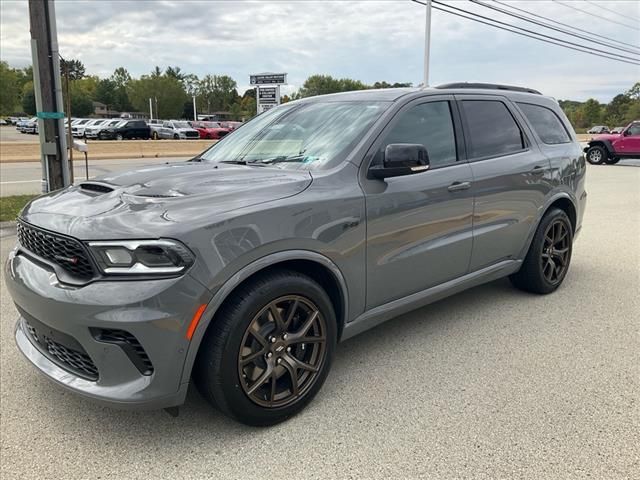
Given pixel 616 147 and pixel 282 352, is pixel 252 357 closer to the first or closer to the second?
pixel 282 352

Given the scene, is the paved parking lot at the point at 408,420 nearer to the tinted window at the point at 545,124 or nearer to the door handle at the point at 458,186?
the door handle at the point at 458,186

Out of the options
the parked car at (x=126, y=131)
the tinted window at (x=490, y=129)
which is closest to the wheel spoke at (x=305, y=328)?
the tinted window at (x=490, y=129)

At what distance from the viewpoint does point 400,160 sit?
3.02 metres

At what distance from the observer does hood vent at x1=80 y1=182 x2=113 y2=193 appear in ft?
9.57

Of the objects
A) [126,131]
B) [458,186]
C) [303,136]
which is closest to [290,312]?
[303,136]

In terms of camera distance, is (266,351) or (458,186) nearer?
(266,351)

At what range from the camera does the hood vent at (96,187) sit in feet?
9.57

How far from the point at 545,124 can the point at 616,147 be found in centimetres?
2011

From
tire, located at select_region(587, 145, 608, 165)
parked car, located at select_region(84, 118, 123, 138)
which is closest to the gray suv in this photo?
tire, located at select_region(587, 145, 608, 165)

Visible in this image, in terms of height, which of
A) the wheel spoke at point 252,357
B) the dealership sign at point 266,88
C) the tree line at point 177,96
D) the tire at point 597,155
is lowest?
the wheel spoke at point 252,357

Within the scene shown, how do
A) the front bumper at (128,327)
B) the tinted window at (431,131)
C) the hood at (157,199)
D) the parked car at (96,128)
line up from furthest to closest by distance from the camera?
the parked car at (96,128) < the tinted window at (431,131) < the hood at (157,199) < the front bumper at (128,327)

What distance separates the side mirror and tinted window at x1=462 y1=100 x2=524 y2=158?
0.98 m

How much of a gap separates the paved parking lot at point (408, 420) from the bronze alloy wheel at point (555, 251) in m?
0.70

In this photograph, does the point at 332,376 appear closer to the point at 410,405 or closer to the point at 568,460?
the point at 410,405
